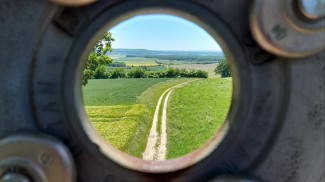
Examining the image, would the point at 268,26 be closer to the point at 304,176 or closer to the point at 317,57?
the point at 317,57

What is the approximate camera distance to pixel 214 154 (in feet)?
5.21

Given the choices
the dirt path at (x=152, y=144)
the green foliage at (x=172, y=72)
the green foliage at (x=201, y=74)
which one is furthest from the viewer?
the green foliage at (x=172, y=72)

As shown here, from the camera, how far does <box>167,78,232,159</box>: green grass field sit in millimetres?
9325

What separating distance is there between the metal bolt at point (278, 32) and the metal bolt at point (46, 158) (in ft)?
4.35

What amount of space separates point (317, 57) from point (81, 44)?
1355 mm

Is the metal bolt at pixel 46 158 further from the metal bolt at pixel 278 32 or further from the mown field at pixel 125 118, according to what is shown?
the mown field at pixel 125 118

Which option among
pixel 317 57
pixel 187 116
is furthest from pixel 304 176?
pixel 187 116

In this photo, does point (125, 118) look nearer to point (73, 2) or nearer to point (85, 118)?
point (85, 118)

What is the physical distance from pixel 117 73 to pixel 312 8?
113 ft

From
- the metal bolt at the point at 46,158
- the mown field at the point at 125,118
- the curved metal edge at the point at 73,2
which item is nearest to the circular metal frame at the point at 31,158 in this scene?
the metal bolt at the point at 46,158

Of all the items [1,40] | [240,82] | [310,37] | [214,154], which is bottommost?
[214,154]

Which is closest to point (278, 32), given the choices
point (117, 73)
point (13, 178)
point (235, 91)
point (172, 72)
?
point (235, 91)

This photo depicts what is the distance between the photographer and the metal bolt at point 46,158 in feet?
4.54

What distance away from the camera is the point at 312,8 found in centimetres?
133
